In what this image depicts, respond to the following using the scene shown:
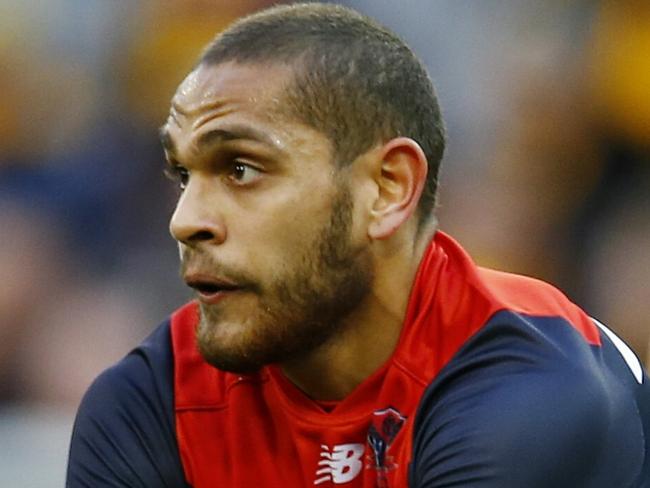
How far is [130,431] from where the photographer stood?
246 centimetres

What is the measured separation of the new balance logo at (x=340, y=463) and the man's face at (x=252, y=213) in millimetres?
200

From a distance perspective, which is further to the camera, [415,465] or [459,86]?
[459,86]

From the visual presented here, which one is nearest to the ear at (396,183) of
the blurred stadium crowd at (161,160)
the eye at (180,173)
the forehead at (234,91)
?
the forehead at (234,91)

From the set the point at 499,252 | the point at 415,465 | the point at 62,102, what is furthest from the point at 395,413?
the point at 62,102

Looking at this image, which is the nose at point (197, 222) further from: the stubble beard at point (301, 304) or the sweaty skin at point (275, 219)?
the stubble beard at point (301, 304)

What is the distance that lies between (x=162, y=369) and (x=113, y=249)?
1.99 meters

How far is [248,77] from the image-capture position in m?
2.30

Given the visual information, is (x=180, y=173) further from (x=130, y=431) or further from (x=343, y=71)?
(x=130, y=431)

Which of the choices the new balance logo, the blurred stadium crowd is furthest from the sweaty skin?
the blurred stadium crowd

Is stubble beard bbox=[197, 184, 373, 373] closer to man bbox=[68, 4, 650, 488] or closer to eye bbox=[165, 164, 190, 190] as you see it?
man bbox=[68, 4, 650, 488]

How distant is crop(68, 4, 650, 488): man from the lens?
87.4 inches

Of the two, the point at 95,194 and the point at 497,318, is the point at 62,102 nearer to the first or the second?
the point at 95,194

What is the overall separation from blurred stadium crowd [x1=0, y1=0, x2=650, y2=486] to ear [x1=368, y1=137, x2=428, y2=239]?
206cm

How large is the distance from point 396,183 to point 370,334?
10.5 inches
